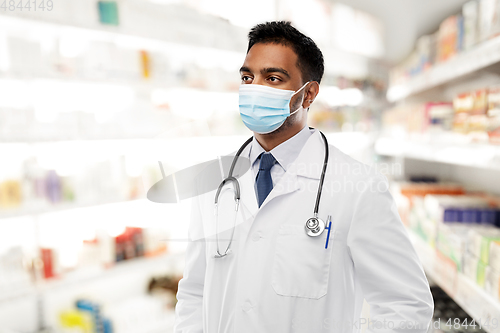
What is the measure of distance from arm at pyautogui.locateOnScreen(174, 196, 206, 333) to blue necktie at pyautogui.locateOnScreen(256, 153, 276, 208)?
0.81 feet


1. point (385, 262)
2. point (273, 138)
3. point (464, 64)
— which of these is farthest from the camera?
point (464, 64)

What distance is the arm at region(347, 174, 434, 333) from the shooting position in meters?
1.03

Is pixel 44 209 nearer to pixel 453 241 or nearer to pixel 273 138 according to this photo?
pixel 273 138

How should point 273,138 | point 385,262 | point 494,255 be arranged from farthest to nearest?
point 494,255, point 273,138, point 385,262

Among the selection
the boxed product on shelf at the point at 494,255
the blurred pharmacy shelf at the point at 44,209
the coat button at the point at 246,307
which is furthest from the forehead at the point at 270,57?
the blurred pharmacy shelf at the point at 44,209

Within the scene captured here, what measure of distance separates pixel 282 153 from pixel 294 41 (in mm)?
387

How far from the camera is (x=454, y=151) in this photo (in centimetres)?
188

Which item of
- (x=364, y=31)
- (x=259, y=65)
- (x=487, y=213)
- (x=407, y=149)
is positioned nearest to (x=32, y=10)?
(x=259, y=65)

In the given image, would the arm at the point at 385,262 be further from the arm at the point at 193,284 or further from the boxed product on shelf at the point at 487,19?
the boxed product on shelf at the point at 487,19

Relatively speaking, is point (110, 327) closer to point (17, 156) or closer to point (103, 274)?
point (103, 274)

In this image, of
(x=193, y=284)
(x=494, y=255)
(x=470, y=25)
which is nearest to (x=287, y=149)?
(x=193, y=284)

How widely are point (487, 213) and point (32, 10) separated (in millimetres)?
2768

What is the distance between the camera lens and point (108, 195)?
2.63 m

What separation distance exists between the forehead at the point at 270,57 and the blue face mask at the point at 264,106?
72 mm
